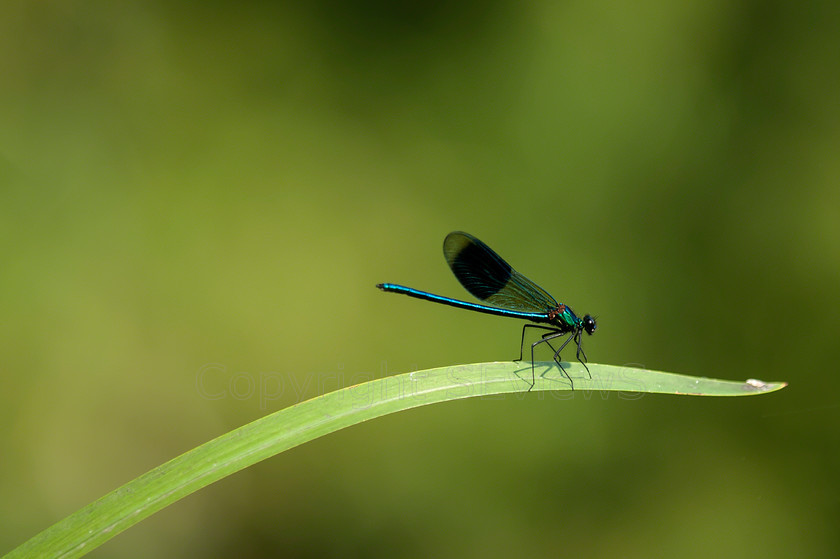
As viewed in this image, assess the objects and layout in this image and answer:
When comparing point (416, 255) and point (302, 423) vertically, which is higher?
point (416, 255)

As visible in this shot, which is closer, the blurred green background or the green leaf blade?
the green leaf blade

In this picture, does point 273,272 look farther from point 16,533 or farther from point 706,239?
point 706,239

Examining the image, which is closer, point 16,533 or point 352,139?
point 16,533

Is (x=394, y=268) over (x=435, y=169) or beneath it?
beneath

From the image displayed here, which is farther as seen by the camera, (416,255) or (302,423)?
(416,255)

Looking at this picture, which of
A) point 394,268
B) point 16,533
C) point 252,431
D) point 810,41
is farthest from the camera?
point 394,268

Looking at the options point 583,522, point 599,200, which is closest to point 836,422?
point 583,522

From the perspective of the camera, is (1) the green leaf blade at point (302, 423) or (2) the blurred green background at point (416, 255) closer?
(1) the green leaf blade at point (302, 423)

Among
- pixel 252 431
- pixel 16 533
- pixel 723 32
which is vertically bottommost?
pixel 16 533
